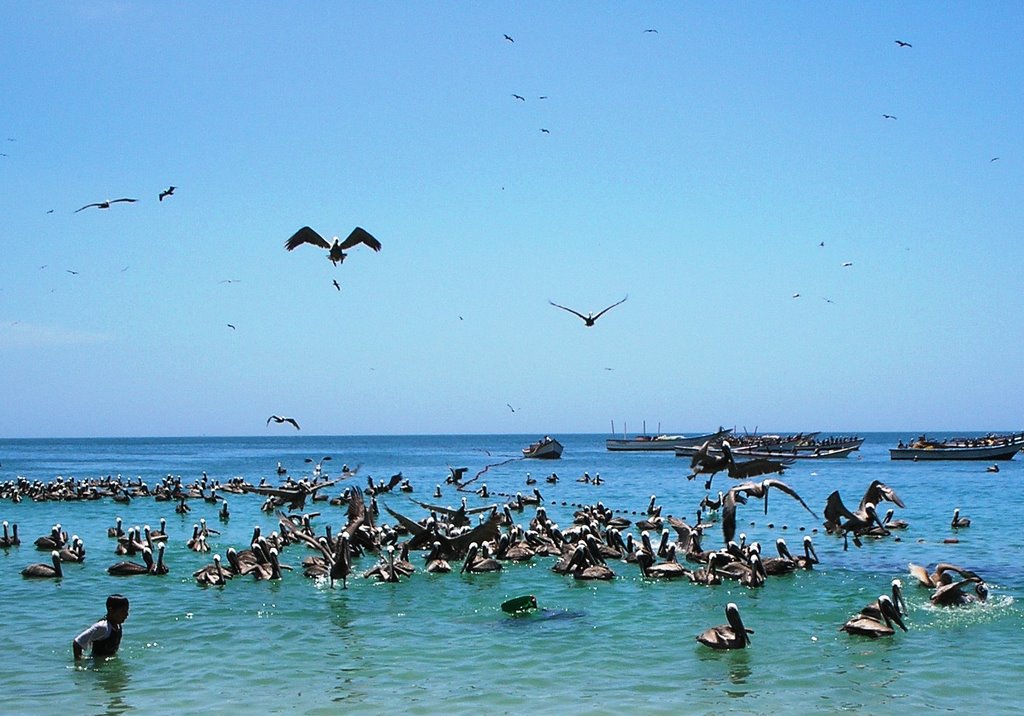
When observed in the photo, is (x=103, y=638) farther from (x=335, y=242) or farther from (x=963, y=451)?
(x=963, y=451)

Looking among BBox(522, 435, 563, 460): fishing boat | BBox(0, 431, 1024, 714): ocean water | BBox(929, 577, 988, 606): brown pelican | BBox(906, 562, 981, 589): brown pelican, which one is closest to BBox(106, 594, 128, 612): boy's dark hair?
BBox(0, 431, 1024, 714): ocean water

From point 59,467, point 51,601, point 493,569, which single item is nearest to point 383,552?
point 493,569

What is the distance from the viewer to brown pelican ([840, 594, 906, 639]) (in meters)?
16.9

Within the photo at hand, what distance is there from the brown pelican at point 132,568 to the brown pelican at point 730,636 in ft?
45.6

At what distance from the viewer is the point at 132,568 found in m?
24.4

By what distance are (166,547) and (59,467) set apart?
244 feet

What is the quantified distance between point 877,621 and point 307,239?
11.7 metres

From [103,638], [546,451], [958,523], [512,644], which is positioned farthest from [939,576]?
[546,451]

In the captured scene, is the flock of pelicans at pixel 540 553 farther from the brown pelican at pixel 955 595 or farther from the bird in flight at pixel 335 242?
the bird in flight at pixel 335 242

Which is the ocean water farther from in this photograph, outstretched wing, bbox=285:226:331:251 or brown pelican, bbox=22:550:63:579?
outstretched wing, bbox=285:226:331:251

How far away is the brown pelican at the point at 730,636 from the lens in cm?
1616

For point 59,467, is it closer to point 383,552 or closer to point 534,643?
point 383,552

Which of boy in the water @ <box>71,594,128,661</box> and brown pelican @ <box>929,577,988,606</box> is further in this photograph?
brown pelican @ <box>929,577,988,606</box>

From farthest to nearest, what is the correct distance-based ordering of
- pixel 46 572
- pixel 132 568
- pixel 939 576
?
pixel 132 568
pixel 46 572
pixel 939 576
